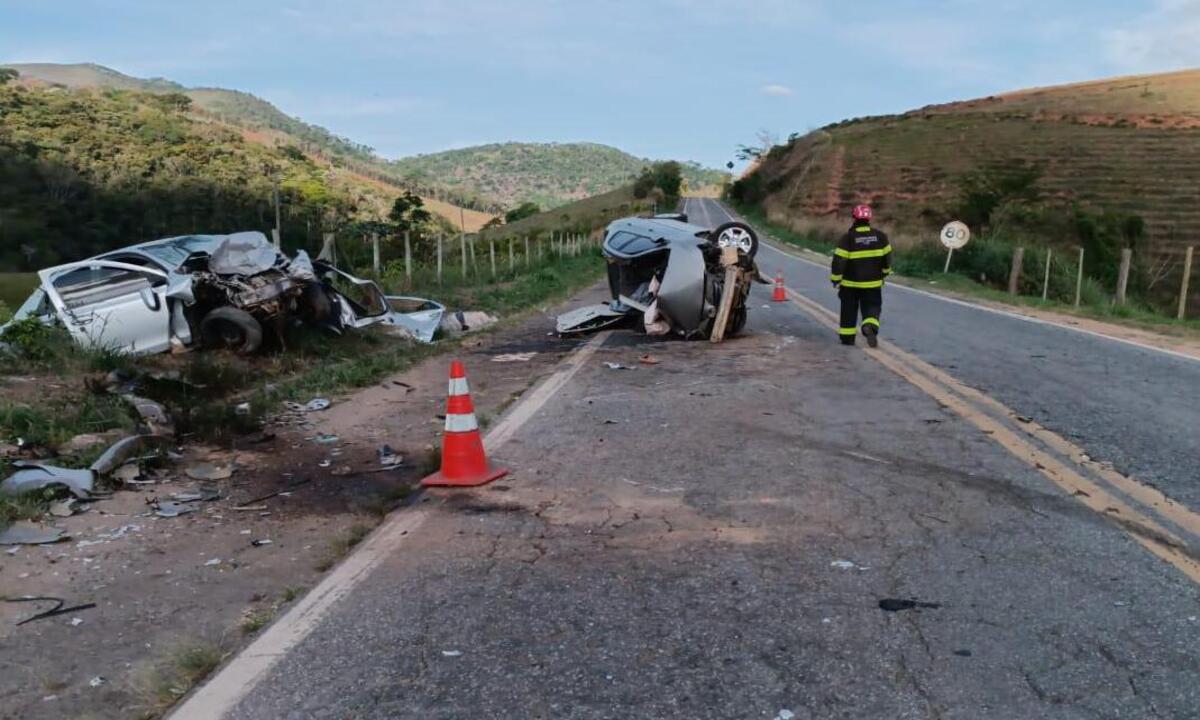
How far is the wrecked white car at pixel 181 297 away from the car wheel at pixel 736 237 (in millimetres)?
5059

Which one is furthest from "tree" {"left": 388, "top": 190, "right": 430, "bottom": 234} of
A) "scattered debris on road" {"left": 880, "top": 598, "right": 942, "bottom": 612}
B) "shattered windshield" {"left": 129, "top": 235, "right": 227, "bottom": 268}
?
"scattered debris on road" {"left": 880, "top": 598, "right": 942, "bottom": 612}

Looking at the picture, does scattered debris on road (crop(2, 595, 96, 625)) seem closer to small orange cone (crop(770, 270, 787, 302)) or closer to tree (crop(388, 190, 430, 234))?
small orange cone (crop(770, 270, 787, 302))

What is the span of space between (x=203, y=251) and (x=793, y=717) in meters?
10.6

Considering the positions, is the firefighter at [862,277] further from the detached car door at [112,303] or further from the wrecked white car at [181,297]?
the detached car door at [112,303]

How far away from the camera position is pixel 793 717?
2.71 m

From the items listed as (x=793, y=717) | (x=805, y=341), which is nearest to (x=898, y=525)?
(x=793, y=717)

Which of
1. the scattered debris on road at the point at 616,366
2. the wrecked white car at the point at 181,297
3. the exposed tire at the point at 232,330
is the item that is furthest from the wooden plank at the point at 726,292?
the exposed tire at the point at 232,330

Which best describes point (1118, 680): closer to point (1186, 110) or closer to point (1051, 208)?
point (1051, 208)

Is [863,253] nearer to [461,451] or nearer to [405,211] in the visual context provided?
[461,451]

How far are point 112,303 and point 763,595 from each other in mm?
9278

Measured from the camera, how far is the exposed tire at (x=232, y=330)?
10422 mm

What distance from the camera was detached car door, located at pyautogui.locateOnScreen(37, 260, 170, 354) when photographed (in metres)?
10.1

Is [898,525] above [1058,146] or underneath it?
underneath

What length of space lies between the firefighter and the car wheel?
43.1 inches
